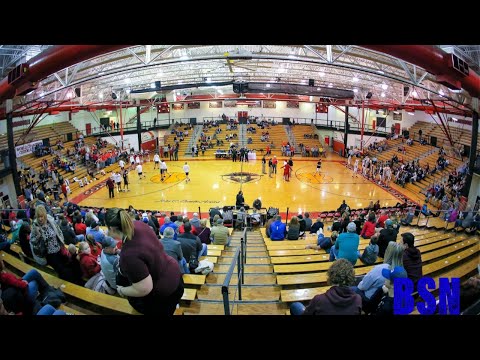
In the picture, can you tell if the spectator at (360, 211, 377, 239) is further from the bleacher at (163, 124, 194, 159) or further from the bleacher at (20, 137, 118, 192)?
the bleacher at (163, 124, 194, 159)

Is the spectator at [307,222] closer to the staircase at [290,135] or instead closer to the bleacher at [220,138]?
the bleacher at [220,138]

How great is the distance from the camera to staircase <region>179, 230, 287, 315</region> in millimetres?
3900

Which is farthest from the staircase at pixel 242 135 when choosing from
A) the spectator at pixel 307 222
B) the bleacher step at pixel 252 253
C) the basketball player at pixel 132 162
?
the bleacher step at pixel 252 253

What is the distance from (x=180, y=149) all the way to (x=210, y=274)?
2769 cm

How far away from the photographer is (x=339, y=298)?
2686mm

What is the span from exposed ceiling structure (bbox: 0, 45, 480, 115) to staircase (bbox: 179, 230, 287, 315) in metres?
8.38

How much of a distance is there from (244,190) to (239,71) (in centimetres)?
940

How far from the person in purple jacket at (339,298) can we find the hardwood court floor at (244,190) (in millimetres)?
12442

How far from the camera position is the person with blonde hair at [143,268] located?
2340 mm

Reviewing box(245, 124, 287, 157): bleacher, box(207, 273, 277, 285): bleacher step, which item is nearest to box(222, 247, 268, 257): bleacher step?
box(207, 273, 277, 285): bleacher step

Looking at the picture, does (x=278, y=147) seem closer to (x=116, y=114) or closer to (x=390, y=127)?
(x=390, y=127)

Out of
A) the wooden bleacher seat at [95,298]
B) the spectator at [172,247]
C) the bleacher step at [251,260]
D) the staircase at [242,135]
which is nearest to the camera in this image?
the wooden bleacher seat at [95,298]
